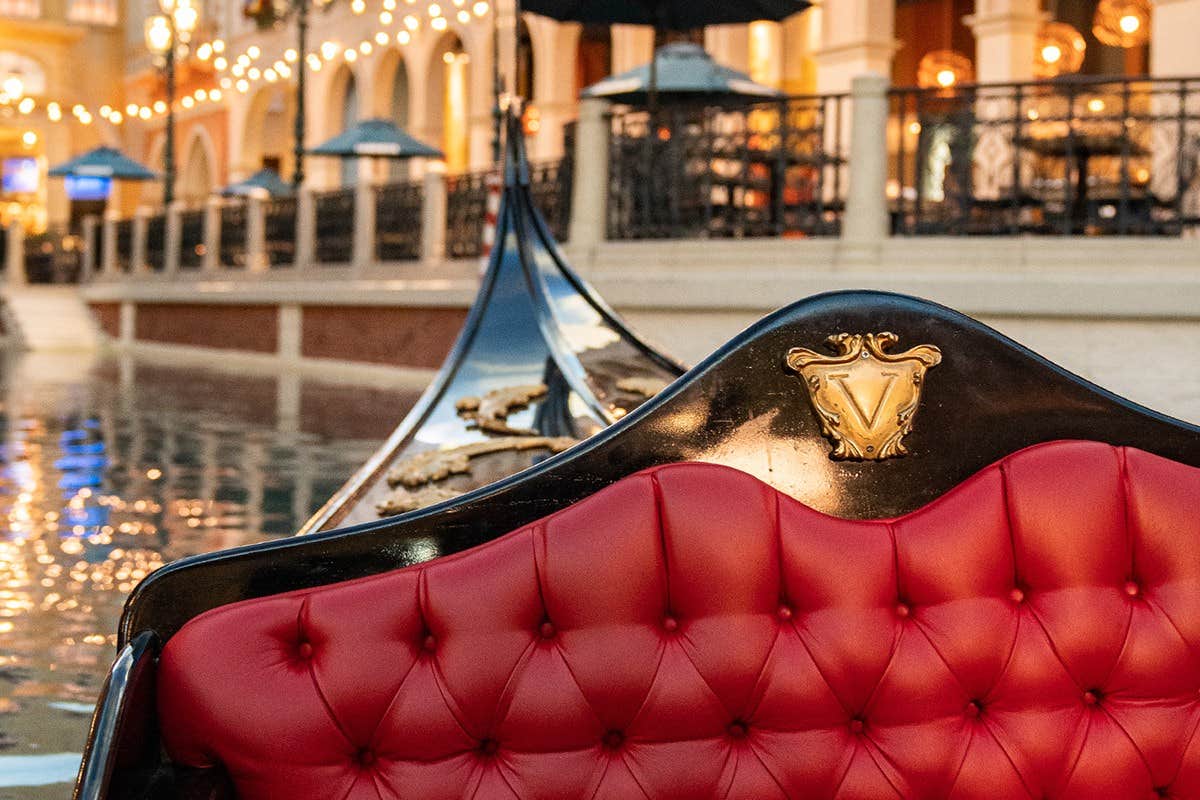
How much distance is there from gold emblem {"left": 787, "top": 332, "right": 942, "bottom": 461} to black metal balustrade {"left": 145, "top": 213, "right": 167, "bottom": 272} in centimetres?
1956

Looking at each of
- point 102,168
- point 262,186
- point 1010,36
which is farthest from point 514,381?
point 102,168

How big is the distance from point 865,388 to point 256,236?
1650 cm

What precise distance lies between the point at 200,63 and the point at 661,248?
66.6ft

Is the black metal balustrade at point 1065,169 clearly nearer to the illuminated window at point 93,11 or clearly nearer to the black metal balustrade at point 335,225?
the black metal balustrade at point 335,225

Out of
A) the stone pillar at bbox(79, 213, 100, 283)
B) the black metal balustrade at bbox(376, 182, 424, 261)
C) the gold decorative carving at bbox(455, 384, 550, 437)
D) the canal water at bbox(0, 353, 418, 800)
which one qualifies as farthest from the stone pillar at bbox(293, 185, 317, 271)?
the gold decorative carving at bbox(455, 384, 550, 437)

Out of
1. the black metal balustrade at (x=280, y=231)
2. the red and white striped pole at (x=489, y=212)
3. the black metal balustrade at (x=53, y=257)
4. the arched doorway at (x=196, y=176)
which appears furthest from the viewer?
the arched doorway at (x=196, y=176)

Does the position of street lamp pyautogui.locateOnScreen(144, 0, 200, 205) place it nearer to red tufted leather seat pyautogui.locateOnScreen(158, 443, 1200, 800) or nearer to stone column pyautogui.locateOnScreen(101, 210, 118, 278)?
stone column pyautogui.locateOnScreen(101, 210, 118, 278)

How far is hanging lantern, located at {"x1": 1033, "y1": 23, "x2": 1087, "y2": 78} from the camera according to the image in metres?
14.0

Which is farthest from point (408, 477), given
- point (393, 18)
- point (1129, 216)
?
point (393, 18)

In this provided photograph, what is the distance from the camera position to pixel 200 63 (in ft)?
90.2

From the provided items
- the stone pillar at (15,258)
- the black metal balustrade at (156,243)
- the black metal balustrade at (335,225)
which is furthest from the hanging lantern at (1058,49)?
the stone pillar at (15,258)

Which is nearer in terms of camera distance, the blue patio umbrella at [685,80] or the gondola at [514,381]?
the gondola at [514,381]

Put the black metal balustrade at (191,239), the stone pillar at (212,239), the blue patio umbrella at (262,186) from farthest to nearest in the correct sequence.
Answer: the blue patio umbrella at (262,186), the black metal balustrade at (191,239), the stone pillar at (212,239)

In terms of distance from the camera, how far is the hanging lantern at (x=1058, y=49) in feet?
46.0
